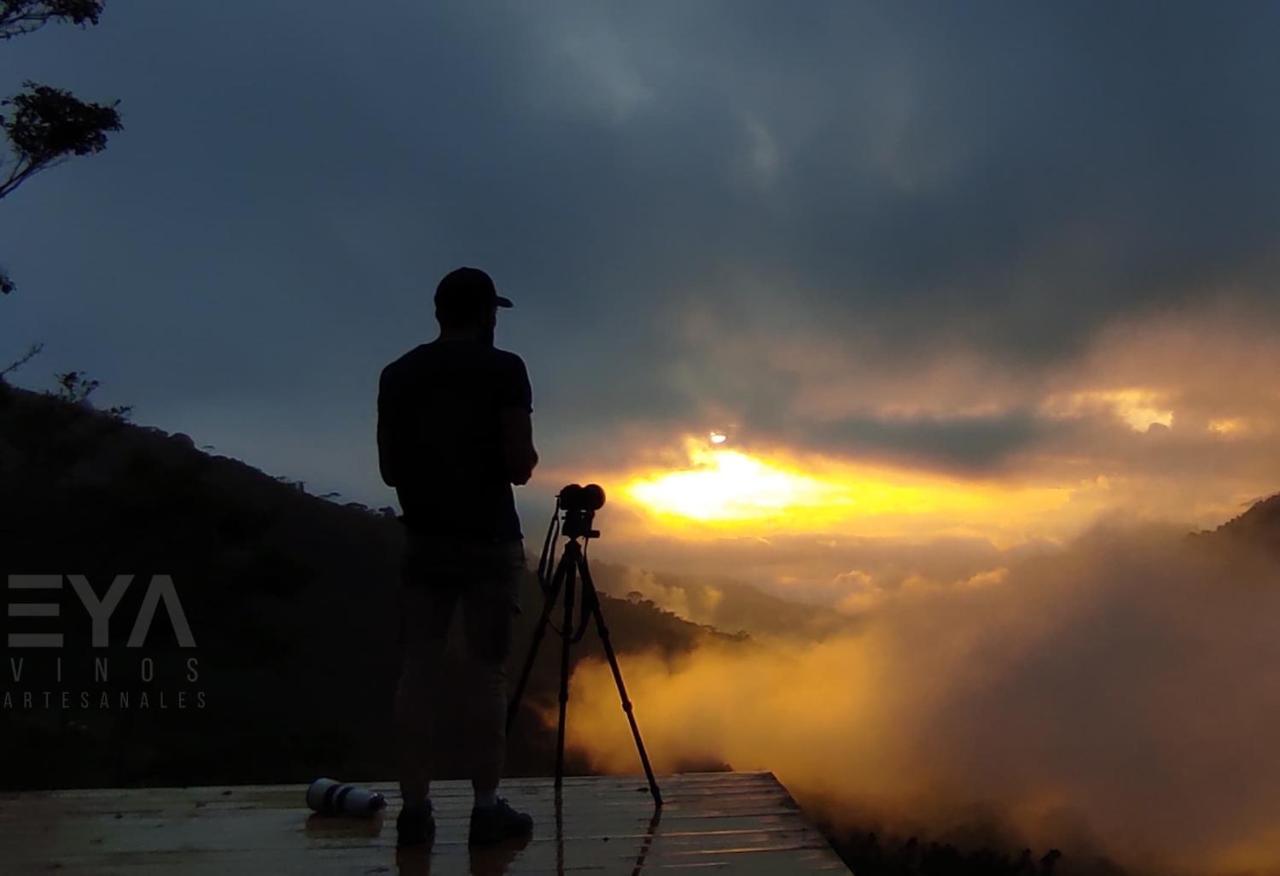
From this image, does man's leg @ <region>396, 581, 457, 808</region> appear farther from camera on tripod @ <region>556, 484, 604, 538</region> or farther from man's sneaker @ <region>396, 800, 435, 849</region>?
camera on tripod @ <region>556, 484, 604, 538</region>

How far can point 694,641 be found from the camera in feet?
95.8

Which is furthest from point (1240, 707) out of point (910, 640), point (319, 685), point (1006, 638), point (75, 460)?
point (75, 460)

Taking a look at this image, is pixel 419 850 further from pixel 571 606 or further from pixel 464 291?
pixel 464 291

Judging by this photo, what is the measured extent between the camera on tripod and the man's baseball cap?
937 mm

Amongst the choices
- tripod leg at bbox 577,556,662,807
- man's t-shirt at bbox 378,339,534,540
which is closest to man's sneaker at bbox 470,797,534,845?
tripod leg at bbox 577,556,662,807

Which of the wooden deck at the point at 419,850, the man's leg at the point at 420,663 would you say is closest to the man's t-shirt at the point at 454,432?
the man's leg at the point at 420,663

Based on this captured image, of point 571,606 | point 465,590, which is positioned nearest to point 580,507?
point 571,606

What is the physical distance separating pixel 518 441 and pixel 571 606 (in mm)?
1162

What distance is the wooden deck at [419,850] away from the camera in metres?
2.96

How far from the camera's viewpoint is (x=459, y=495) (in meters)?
2.81

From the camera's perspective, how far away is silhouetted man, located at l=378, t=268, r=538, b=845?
2785mm

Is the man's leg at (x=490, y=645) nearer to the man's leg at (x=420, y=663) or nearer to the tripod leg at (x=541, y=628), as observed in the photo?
the man's leg at (x=420, y=663)

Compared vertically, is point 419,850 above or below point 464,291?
below

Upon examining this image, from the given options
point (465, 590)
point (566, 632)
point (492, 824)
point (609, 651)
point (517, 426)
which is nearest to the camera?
point (517, 426)
